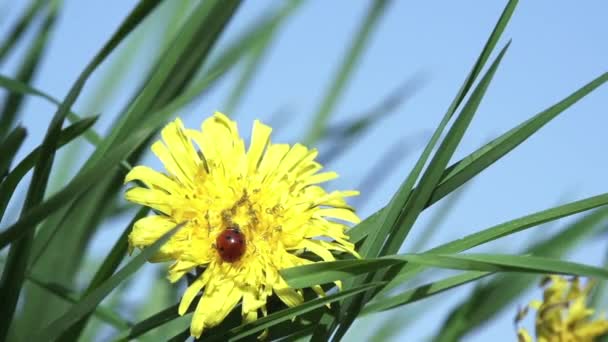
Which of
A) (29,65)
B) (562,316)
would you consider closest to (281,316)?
(562,316)

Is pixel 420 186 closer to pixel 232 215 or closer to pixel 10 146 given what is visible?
pixel 232 215

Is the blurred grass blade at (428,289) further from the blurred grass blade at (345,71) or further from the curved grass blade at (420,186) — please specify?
the blurred grass blade at (345,71)

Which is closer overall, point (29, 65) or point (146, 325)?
point (146, 325)

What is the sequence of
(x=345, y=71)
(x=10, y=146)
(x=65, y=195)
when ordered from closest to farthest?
(x=65, y=195) < (x=10, y=146) < (x=345, y=71)

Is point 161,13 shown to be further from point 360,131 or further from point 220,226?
point 220,226

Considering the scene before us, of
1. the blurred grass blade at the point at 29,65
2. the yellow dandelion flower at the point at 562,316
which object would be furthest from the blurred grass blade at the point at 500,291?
the blurred grass blade at the point at 29,65

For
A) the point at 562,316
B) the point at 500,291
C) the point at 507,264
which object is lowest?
the point at 507,264

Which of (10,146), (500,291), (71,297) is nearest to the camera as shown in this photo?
(10,146)
